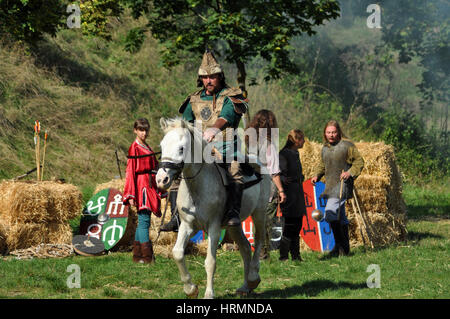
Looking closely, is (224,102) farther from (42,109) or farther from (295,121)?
(295,121)

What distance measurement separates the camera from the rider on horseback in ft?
24.0

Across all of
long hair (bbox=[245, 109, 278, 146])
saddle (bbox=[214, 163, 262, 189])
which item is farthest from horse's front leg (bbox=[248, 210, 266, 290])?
long hair (bbox=[245, 109, 278, 146])

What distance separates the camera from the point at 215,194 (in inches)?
276

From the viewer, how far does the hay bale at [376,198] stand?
460 inches

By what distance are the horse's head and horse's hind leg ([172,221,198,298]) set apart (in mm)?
806

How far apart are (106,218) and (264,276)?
359 centimetres

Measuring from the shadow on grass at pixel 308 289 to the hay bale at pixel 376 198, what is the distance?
2996mm

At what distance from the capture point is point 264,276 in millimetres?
8906

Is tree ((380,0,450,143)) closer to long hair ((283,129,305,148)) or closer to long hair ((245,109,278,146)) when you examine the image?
long hair ((283,129,305,148))

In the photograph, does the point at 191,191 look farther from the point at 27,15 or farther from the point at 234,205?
the point at 27,15

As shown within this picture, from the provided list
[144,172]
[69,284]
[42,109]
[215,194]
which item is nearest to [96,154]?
[42,109]

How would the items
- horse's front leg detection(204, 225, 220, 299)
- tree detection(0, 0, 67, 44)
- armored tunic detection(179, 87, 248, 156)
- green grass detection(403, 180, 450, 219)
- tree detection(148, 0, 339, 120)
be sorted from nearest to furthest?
horse's front leg detection(204, 225, 220, 299)
armored tunic detection(179, 87, 248, 156)
tree detection(0, 0, 67, 44)
tree detection(148, 0, 339, 120)
green grass detection(403, 180, 450, 219)

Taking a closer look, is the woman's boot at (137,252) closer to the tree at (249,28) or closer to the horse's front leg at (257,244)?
the horse's front leg at (257,244)

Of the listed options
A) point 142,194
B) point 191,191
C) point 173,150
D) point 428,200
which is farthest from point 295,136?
point 428,200
